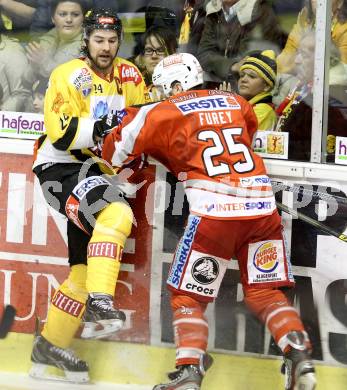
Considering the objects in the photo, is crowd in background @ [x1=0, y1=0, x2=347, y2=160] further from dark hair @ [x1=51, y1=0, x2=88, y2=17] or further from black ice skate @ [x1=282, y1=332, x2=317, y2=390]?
black ice skate @ [x1=282, y1=332, x2=317, y2=390]

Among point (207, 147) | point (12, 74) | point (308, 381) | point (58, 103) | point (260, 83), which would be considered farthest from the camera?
point (12, 74)

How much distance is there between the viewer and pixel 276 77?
4.78m

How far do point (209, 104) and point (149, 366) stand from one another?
4.39ft

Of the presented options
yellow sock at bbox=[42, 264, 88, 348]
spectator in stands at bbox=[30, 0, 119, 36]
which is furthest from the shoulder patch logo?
yellow sock at bbox=[42, 264, 88, 348]

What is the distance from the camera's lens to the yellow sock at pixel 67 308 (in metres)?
4.95

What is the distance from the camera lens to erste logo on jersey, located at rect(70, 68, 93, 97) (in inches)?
187

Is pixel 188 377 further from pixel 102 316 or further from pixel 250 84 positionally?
pixel 250 84

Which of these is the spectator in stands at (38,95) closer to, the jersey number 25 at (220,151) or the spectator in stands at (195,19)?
the spectator in stands at (195,19)

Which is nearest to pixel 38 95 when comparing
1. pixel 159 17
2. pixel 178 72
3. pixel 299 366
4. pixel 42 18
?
pixel 42 18

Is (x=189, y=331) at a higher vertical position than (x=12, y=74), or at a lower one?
lower

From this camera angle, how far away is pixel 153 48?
4965mm

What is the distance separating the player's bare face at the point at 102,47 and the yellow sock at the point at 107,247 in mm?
667

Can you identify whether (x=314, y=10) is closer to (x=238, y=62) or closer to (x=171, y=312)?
(x=238, y=62)

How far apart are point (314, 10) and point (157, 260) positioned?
4.49ft
